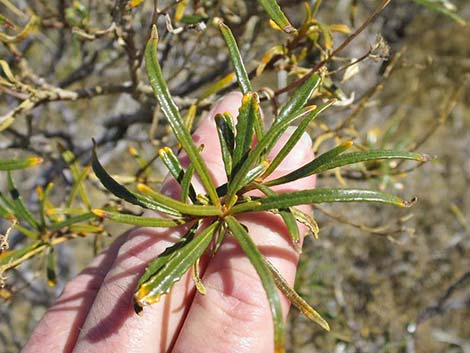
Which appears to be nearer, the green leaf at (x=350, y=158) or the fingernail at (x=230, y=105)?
the green leaf at (x=350, y=158)

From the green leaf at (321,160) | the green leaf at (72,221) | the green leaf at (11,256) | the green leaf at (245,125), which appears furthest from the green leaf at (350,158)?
the green leaf at (11,256)

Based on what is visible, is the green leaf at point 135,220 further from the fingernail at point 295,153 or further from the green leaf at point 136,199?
the fingernail at point 295,153

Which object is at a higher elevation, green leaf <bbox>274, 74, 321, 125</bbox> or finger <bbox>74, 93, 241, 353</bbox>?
green leaf <bbox>274, 74, 321, 125</bbox>

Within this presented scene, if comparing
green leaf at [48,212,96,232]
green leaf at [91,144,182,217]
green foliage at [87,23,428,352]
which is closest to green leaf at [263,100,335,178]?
green foliage at [87,23,428,352]

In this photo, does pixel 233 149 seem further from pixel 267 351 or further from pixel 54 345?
pixel 54 345

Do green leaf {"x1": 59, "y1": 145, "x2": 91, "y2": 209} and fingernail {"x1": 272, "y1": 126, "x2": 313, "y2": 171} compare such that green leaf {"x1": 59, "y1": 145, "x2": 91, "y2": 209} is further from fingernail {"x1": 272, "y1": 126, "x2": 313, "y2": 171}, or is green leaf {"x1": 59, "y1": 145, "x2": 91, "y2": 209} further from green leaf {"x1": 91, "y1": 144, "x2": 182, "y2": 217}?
fingernail {"x1": 272, "y1": 126, "x2": 313, "y2": 171}

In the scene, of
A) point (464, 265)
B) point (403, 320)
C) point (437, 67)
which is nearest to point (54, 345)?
point (403, 320)

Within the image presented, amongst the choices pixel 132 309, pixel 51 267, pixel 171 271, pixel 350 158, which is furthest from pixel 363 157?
pixel 51 267
